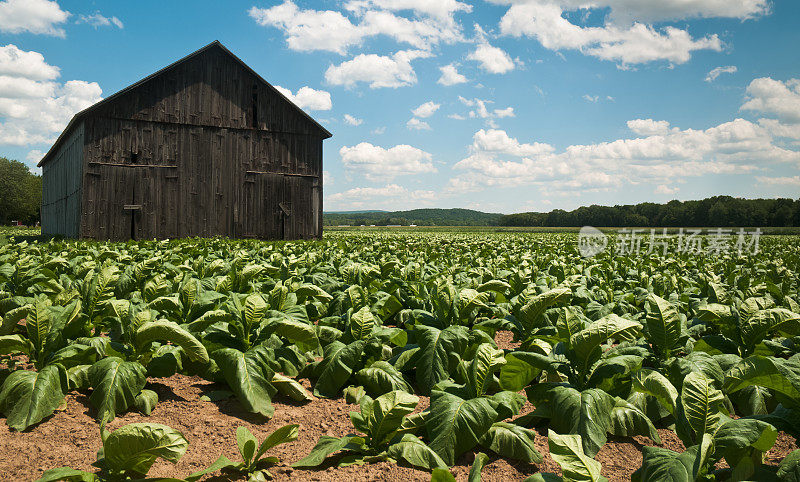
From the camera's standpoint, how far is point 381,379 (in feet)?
10.2

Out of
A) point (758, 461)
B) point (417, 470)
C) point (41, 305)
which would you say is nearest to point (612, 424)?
point (758, 461)

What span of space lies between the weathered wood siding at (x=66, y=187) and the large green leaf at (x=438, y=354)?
2141 cm

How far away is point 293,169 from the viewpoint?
2283 cm

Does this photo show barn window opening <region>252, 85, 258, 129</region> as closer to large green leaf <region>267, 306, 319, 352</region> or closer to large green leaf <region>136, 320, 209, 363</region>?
large green leaf <region>267, 306, 319, 352</region>

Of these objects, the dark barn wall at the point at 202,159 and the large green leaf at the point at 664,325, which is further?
the dark barn wall at the point at 202,159

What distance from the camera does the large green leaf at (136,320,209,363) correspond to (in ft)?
9.18

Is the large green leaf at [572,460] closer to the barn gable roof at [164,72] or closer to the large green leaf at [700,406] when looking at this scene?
the large green leaf at [700,406]

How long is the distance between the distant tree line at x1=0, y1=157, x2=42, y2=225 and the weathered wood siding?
5874 cm

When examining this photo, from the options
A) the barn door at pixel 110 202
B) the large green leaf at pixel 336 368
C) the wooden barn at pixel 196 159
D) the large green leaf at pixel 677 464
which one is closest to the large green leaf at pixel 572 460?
the large green leaf at pixel 677 464

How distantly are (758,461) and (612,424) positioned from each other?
0.82m

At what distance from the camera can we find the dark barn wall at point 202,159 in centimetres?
1969

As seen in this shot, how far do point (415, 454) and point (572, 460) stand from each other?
0.83m

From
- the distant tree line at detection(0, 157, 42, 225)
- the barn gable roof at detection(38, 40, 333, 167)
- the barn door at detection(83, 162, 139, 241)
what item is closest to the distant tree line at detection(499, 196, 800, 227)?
the barn gable roof at detection(38, 40, 333, 167)

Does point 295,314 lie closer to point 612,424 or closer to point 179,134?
point 612,424
